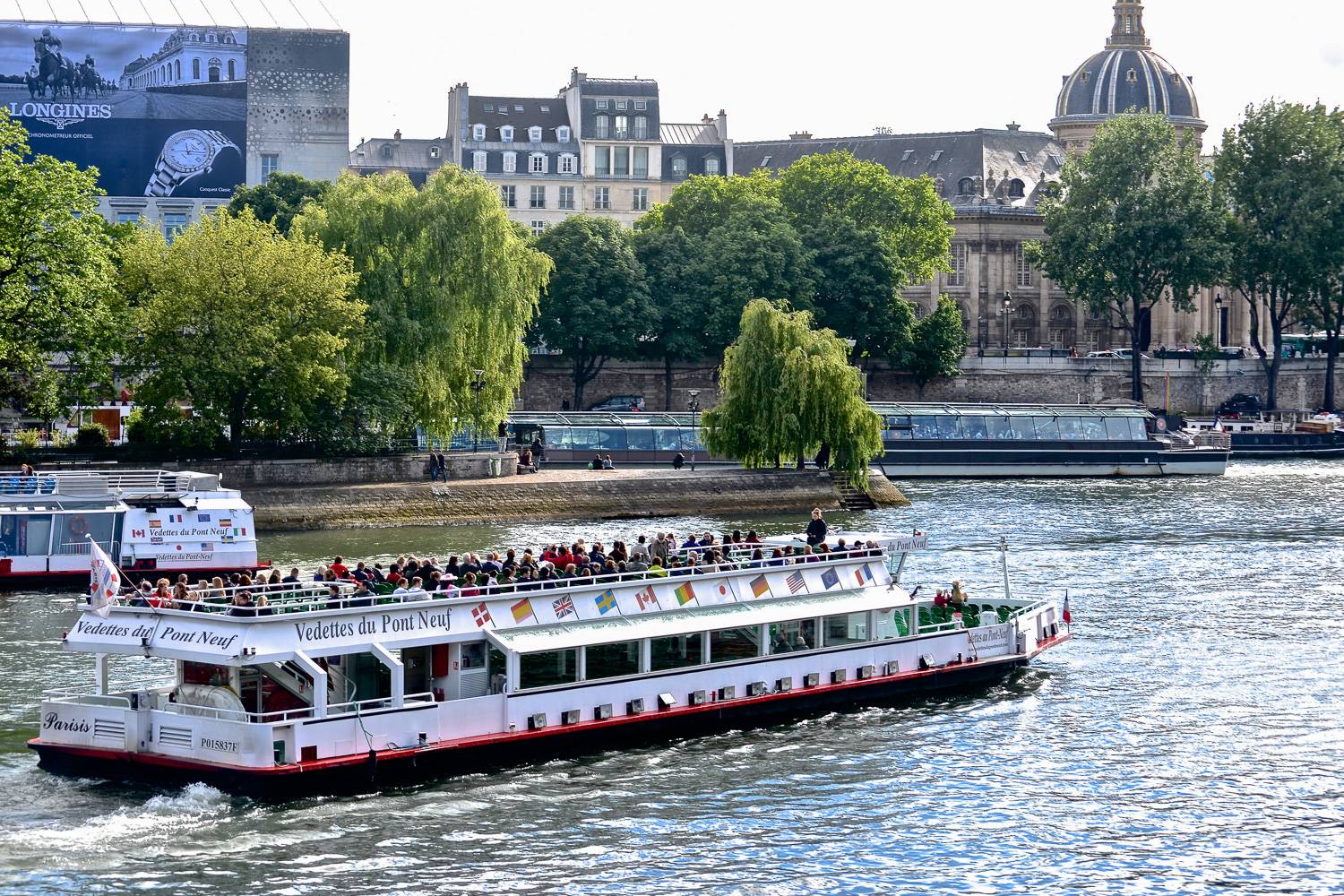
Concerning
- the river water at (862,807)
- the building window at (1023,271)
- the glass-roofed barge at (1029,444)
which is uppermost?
the building window at (1023,271)

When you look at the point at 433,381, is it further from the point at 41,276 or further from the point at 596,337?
the point at 596,337

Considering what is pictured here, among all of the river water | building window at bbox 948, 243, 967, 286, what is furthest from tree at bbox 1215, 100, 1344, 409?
the river water

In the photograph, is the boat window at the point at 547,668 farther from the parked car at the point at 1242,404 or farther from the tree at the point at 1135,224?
the parked car at the point at 1242,404

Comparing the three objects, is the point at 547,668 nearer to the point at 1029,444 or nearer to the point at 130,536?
the point at 130,536

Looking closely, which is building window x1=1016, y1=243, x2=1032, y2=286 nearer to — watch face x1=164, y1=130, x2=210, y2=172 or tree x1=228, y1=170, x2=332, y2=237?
tree x1=228, y1=170, x2=332, y2=237

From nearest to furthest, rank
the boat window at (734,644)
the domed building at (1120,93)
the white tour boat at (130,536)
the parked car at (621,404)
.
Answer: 1. the boat window at (734,644)
2. the white tour boat at (130,536)
3. the parked car at (621,404)
4. the domed building at (1120,93)

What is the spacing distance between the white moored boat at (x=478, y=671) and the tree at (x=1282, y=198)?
9388 centimetres

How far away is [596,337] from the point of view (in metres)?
115

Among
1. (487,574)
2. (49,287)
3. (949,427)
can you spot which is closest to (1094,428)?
(949,427)

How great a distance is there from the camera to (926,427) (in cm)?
10450

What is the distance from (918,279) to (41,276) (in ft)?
277

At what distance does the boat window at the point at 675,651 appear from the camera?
129 ft

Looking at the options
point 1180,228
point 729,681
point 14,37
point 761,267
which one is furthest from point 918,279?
point 729,681

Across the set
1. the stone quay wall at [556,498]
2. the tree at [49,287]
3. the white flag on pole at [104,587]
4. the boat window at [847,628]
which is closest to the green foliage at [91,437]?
the tree at [49,287]
